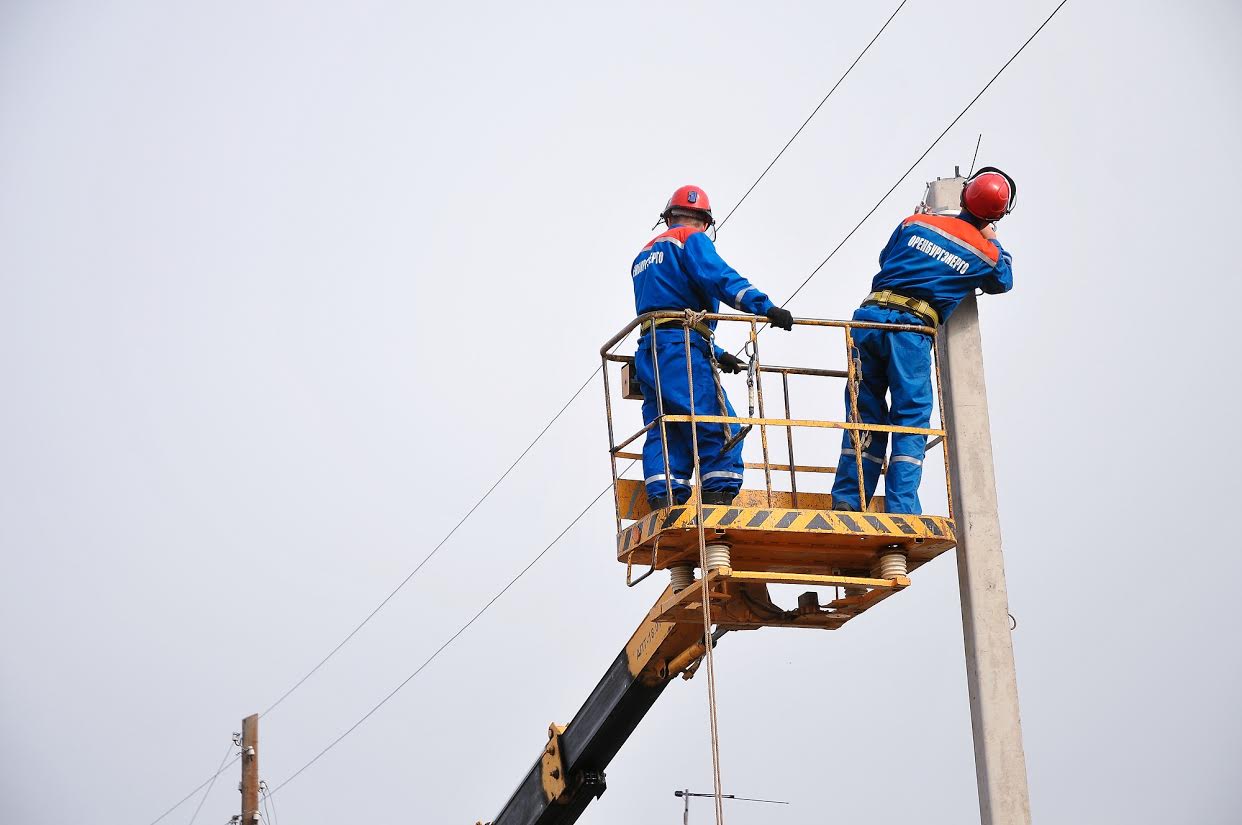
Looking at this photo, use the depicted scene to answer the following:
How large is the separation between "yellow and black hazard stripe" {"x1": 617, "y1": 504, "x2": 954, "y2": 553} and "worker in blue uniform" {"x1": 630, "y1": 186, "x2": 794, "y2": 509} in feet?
0.71

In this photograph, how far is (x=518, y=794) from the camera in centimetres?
1296

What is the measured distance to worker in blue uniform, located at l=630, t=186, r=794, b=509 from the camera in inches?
405

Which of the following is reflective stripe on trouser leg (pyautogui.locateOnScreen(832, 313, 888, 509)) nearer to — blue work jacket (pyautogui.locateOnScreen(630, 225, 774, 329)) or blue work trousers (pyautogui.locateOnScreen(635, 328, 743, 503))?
blue work trousers (pyautogui.locateOnScreen(635, 328, 743, 503))

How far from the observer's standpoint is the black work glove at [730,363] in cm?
1065

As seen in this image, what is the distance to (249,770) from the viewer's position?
2497cm

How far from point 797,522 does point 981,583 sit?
45.5 inches

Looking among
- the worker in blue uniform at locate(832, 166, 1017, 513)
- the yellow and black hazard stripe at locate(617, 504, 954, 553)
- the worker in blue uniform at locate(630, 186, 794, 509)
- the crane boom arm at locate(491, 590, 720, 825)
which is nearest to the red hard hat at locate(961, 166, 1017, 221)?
the worker in blue uniform at locate(832, 166, 1017, 513)

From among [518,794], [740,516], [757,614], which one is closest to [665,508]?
[740,516]

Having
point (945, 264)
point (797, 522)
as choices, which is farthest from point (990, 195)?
point (797, 522)

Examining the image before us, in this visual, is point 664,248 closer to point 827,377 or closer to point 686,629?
point 827,377

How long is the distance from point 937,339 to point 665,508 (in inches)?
80.5

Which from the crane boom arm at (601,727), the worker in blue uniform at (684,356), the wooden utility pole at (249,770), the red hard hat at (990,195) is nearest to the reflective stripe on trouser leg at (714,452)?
the worker in blue uniform at (684,356)

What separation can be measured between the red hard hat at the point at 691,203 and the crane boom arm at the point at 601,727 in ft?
8.04

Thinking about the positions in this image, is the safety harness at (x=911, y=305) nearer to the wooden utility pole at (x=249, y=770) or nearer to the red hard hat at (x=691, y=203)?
the red hard hat at (x=691, y=203)
